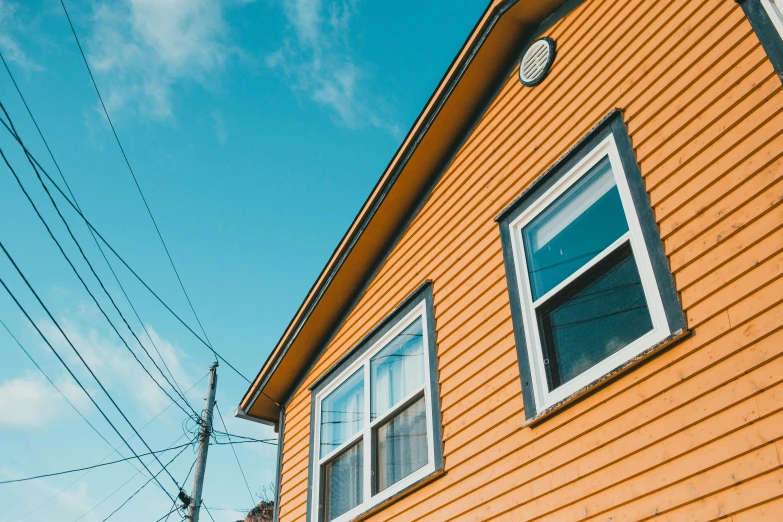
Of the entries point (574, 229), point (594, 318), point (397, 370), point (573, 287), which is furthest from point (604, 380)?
point (397, 370)

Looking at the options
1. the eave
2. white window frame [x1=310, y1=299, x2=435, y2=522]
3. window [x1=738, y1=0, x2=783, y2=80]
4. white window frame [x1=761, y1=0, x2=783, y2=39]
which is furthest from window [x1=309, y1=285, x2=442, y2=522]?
white window frame [x1=761, y1=0, x2=783, y2=39]

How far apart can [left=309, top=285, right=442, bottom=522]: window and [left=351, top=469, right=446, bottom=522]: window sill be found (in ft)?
0.11

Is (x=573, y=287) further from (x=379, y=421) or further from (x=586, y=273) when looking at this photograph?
(x=379, y=421)

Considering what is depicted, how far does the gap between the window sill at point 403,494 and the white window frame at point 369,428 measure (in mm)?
35

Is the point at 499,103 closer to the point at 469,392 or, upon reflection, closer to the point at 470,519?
the point at 469,392

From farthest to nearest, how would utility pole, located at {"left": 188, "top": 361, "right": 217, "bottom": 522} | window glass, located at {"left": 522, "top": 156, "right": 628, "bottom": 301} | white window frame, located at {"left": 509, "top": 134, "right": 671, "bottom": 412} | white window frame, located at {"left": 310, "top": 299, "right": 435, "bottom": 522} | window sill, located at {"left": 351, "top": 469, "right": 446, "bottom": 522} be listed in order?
utility pole, located at {"left": 188, "top": 361, "right": 217, "bottom": 522}
white window frame, located at {"left": 310, "top": 299, "right": 435, "bottom": 522}
window sill, located at {"left": 351, "top": 469, "right": 446, "bottom": 522}
window glass, located at {"left": 522, "top": 156, "right": 628, "bottom": 301}
white window frame, located at {"left": 509, "top": 134, "right": 671, "bottom": 412}

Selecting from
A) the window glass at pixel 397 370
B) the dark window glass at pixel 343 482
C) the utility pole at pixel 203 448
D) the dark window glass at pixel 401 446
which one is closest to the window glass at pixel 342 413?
the dark window glass at pixel 343 482

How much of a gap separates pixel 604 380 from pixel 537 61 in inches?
128

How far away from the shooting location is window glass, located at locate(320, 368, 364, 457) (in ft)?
24.3

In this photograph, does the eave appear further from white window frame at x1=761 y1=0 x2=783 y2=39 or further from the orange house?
white window frame at x1=761 y1=0 x2=783 y2=39

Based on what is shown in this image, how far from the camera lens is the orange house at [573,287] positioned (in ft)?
12.3

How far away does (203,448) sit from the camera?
14453mm

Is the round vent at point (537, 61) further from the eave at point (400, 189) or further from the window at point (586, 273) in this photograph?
the window at point (586, 273)

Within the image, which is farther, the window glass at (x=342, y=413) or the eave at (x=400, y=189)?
the window glass at (x=342, y=413)
